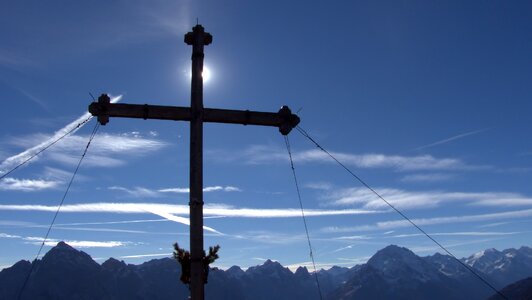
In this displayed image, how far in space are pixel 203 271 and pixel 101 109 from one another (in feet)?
16.1

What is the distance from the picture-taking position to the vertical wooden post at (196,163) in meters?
11.0

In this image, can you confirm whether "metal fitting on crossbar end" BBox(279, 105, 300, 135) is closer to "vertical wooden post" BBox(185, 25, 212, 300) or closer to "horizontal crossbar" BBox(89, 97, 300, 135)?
"horizontal crossbar" BBox(89, 97, 300, 135)

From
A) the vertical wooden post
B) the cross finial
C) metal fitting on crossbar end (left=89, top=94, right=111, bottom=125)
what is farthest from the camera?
the cross finial

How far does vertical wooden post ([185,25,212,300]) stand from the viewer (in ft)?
36.0

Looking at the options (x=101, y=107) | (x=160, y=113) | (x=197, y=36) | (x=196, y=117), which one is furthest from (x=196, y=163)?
(x=197, y=36)

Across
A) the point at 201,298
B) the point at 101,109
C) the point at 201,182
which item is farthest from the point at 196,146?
the point at 201,298

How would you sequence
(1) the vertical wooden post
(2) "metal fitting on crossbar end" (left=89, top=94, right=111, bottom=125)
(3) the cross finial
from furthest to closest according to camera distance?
(3) the cross finial < (2) "metal fitting on crossbar end" (left=89, top=94, right=111, bottom=125) < (1) the vertical wooden post

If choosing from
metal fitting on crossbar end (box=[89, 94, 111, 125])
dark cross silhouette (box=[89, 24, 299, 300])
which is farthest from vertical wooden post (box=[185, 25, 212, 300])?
metal fitting on crossbar end (box=[89, 94, 111, 125])

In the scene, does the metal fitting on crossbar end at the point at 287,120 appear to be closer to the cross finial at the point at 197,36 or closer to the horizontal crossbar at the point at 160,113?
the horizontal crossbar at the point at 160,113

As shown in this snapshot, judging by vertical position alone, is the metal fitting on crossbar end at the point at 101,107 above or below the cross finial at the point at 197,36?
below

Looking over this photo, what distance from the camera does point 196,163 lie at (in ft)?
37.7

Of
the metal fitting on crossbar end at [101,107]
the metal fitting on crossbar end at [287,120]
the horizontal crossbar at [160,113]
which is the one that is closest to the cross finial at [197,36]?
the horizontal crossbar at [160,113]

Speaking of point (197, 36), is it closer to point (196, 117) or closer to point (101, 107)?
point (196, 117)

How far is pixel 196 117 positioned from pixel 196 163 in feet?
4.13
